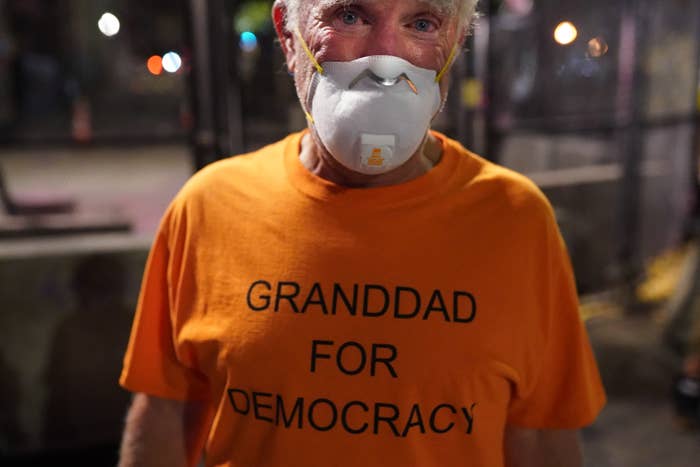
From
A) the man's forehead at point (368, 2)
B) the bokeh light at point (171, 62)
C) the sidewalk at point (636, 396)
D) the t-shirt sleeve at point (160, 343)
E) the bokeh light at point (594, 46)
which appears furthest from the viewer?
the bokeh light at point (594, 46)

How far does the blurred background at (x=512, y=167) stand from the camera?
3330 millimetres

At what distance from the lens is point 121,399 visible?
3408 millimetres

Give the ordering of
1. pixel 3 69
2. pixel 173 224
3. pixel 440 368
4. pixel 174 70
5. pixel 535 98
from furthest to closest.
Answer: pixel 3 69
pixel 535 98
pixel 174 70
pixel 173 224
pixel 440 368

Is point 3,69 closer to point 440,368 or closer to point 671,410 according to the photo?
point 671,410

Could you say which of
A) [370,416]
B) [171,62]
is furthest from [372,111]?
[171,62]

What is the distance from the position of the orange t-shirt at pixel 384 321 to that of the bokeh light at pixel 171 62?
107 inches

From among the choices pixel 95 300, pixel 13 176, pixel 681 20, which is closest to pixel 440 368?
pixel 95 300

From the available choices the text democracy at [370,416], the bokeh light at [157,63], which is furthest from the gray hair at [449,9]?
the bokeh light at [157,63]

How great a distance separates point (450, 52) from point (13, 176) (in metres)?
8.29

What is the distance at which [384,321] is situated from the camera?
1.16m

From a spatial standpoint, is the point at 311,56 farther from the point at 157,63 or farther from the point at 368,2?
the point at 157,63

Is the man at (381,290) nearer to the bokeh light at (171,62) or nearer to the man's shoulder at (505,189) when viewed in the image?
the man's shoulder at (505,189)

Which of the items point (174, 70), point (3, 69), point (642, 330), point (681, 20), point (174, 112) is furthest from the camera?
point (174, 112)

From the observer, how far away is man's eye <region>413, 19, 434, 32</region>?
116cm
